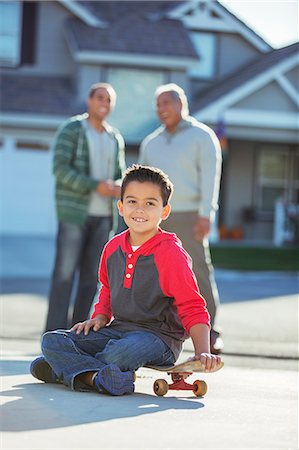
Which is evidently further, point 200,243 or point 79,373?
point 200,243

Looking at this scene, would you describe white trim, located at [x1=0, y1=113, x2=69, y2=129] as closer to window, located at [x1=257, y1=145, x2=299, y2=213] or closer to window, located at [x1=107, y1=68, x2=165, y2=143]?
window, located at [x1=107, y1=68, x2=165, y2=143]

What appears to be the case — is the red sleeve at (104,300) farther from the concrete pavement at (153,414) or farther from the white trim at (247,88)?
the white trim at (247,88)

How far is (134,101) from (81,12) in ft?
8.69

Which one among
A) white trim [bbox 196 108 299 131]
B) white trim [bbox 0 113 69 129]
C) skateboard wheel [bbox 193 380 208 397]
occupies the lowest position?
skateboard wheel [bbox 193 380 208 397]

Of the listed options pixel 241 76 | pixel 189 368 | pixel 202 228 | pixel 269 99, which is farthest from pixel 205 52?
pixel 189 368

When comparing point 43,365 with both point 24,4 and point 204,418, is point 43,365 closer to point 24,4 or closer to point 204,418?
point 204,418

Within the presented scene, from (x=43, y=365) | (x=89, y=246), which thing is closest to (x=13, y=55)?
(x=89, y=246)

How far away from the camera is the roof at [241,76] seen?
27.3m

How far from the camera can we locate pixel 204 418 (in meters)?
4.36

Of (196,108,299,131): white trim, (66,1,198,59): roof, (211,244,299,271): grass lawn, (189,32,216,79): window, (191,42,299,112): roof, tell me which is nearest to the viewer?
(211,244,299,271): grass lawn

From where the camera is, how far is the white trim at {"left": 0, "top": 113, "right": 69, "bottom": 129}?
86.7 ft

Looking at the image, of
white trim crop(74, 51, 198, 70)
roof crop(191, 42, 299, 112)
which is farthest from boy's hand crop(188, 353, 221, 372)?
white trim crop(74, 51, 198, 70)

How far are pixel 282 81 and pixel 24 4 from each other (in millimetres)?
6868

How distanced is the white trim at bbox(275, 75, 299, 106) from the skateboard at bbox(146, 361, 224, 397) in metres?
22.9
